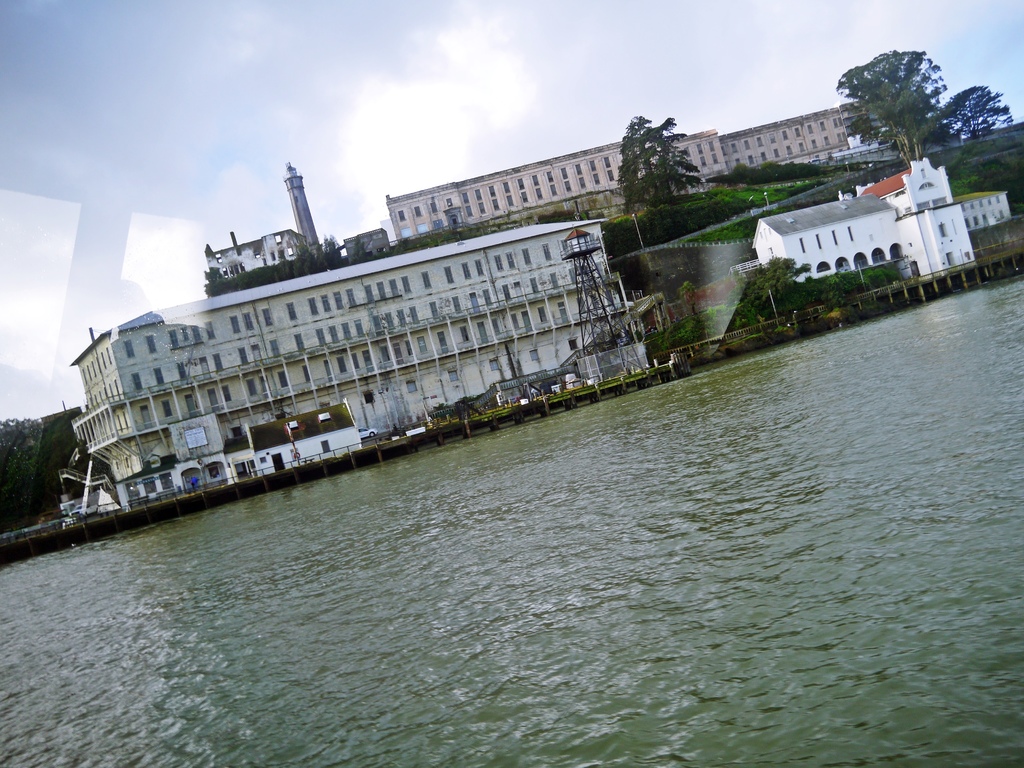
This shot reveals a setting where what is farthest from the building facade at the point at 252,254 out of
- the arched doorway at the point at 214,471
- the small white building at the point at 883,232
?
the small white building at the point at 883,232

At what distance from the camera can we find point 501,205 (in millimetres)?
92688

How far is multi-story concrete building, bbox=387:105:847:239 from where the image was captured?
90.0 metres

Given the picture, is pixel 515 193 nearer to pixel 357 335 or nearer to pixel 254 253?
pixel 254 253

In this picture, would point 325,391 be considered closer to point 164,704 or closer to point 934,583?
point 164,704

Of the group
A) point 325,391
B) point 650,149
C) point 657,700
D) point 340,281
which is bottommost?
point 657,700

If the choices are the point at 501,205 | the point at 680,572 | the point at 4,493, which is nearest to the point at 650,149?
the point at 501,205

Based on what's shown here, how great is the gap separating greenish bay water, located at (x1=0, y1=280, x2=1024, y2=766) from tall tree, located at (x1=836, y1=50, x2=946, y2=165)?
6230 centimetres

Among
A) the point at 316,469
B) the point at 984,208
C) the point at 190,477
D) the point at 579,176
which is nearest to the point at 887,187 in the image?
the point at 984,208

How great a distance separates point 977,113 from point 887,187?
31.5 m

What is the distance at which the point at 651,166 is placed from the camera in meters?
74.2

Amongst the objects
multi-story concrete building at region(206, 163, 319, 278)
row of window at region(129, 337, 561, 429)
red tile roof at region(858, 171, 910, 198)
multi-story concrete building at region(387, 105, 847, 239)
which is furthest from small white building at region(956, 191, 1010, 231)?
multi-story concrete building at region(206, 163, 319, 278)

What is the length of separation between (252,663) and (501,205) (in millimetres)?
84679

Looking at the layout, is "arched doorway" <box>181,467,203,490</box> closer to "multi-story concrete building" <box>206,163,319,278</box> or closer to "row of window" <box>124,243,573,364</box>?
"row of window" <box>124,243,573,364</box>

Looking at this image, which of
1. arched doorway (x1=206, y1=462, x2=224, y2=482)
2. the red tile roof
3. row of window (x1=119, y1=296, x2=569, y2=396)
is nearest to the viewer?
arched doorway (x1=206, y1=462, x2=224, y2=482)
